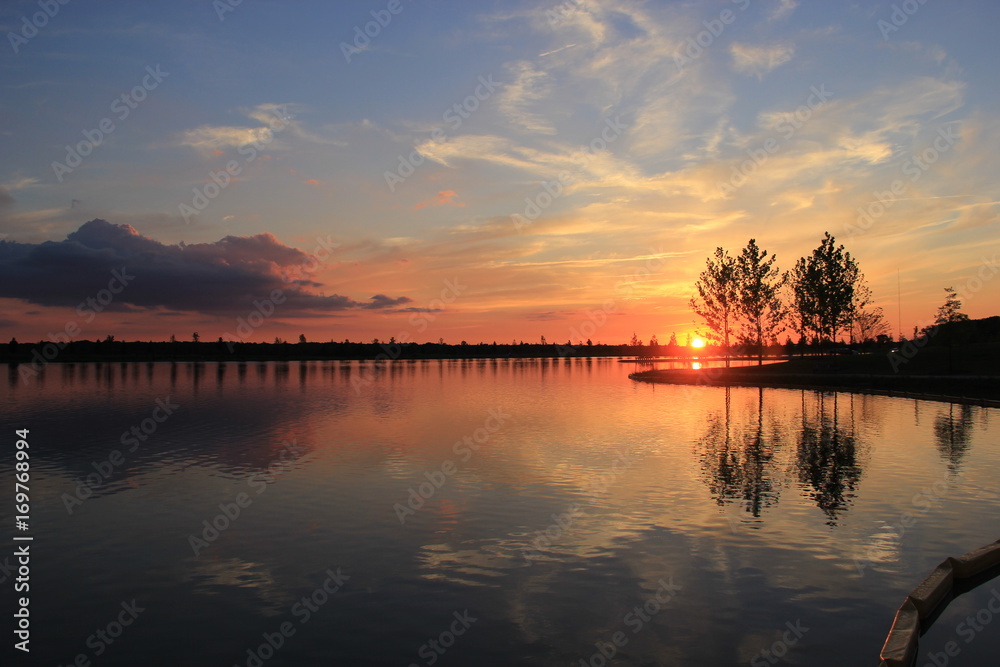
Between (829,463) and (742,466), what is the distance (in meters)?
3.71

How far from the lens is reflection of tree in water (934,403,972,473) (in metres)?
25.9

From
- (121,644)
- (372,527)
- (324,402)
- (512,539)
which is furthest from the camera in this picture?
(324,402)

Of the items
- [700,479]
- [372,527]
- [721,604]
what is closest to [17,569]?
[372,527]

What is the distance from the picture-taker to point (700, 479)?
2247 cm

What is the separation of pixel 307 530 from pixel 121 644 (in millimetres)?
6168

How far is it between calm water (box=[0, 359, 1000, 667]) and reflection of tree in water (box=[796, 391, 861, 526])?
165 mm

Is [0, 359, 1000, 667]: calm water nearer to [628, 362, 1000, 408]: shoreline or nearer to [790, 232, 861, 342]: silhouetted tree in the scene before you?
[628, 362, 1000, 408]: shoreline

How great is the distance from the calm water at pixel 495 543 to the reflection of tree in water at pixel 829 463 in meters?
0.16

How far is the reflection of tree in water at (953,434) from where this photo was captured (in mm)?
25891

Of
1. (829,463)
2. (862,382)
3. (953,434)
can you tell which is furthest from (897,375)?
(829,463)

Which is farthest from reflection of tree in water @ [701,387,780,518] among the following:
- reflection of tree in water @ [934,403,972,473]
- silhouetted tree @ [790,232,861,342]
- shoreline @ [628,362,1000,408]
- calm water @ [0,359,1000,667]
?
silhouetted tree @ [790,232,861,342]

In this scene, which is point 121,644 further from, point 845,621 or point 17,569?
point 845,621

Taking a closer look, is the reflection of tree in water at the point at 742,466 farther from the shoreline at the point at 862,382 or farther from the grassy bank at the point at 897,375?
the grassy bank at the point at 897,375

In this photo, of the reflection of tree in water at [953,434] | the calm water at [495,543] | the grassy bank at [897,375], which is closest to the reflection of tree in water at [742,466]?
the calm water at [495,543]
